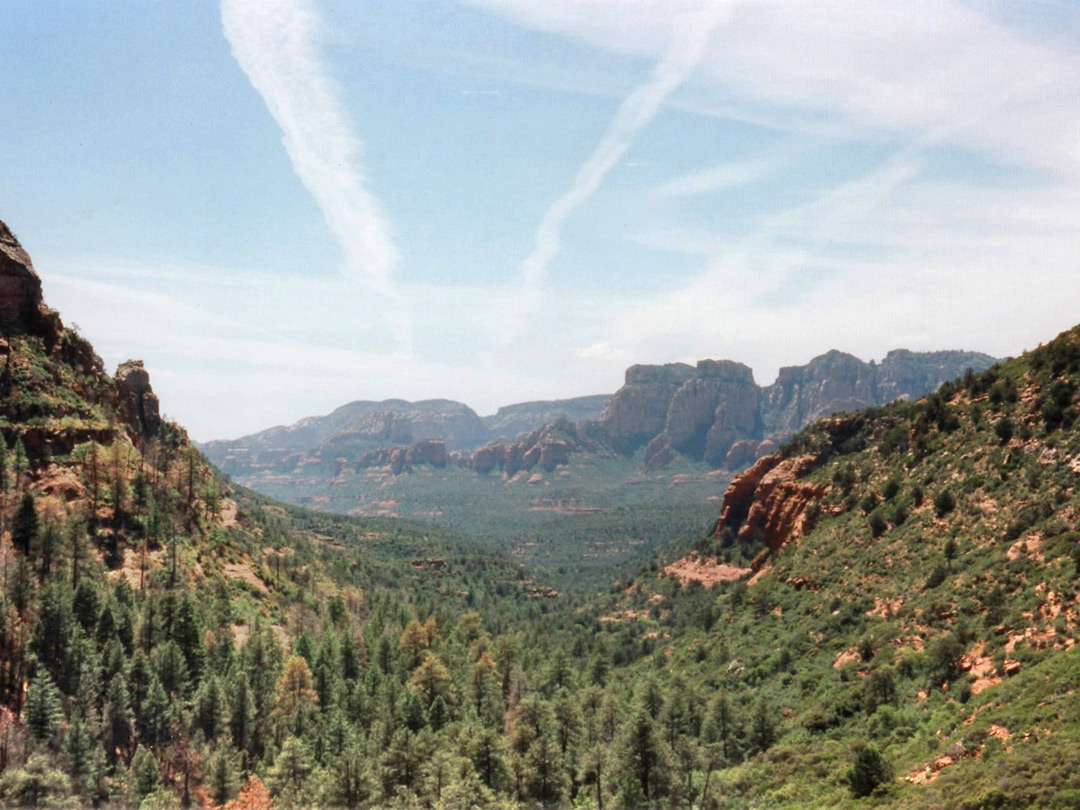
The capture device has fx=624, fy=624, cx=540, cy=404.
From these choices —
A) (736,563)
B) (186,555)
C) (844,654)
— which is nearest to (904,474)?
(844,654)

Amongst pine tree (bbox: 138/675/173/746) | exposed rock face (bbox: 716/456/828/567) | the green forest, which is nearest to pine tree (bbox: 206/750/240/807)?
the green forest

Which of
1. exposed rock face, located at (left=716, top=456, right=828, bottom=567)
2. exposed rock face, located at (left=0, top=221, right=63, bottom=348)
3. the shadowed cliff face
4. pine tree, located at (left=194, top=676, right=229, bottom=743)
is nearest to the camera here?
pine tree, located at (left=194, top=676, right=229, bottom=743)

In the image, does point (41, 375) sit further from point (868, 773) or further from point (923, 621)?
point (923, 621)

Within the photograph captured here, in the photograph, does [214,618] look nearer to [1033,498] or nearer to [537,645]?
[537,645]

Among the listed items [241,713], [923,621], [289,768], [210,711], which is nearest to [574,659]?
[241,713]

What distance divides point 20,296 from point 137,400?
2831 centimetres

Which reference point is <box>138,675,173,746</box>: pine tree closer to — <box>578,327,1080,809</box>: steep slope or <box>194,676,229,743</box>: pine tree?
<box>194,676,229,743</box>: pine tree

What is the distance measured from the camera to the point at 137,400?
9969cm

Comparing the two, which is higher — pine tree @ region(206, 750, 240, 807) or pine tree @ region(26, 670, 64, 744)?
pine tree @ region(26, 670, 64, 744)

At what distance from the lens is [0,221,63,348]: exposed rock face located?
7244 cm

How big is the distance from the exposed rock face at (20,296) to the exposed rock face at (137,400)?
1649cm

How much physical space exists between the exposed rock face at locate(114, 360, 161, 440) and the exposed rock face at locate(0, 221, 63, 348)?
1649cm

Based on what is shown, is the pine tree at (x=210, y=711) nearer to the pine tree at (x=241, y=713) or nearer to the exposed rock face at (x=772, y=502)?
the pine tree at (x=241, y=713)

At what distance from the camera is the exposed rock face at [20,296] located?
72.4 m
